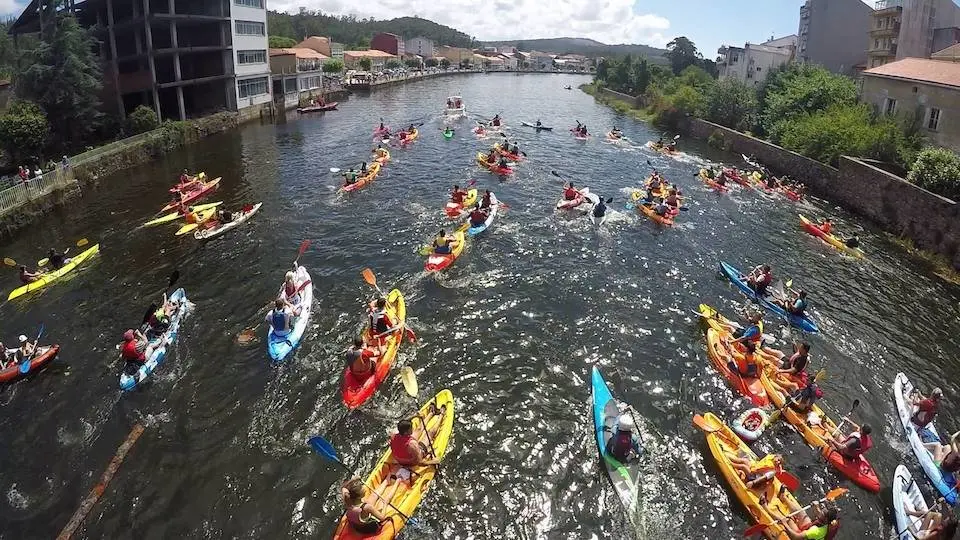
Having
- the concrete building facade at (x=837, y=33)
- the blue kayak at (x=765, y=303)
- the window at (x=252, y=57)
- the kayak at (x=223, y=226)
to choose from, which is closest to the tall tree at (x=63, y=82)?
the kayak at (x=223, y=226)

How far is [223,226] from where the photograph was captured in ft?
88.0

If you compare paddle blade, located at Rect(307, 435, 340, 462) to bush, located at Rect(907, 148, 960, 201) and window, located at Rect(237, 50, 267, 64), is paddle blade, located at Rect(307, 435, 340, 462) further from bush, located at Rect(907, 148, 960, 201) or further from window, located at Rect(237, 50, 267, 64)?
window, located at Rect(237, 50, 267, 64)

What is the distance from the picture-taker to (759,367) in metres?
16.5

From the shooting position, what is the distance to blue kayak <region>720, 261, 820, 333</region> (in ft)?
64.9

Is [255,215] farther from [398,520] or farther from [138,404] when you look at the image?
[398,520]

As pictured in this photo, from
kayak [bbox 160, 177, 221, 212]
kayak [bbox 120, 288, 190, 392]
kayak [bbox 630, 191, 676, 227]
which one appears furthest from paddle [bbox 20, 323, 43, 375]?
kayak [bbox 630, 191, 676, 227]

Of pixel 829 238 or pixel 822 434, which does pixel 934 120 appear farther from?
pixel 822 434

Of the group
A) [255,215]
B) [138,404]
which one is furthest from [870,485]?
[255,215]

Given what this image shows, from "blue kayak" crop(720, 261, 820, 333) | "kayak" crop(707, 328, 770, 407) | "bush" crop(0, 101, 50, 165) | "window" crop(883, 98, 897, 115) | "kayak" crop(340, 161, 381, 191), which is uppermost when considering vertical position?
"window" crop(883, 98, 897, 115)

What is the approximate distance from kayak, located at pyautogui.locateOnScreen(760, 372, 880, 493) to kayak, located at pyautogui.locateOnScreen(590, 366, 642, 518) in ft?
14.9

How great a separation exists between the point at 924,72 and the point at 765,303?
26610mm

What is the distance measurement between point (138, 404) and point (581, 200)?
2313 centimetres

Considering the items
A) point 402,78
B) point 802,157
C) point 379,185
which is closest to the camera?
point 379,185

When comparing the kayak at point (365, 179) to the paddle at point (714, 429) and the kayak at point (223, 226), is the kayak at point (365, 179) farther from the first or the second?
the paddle at point (714, 429)
